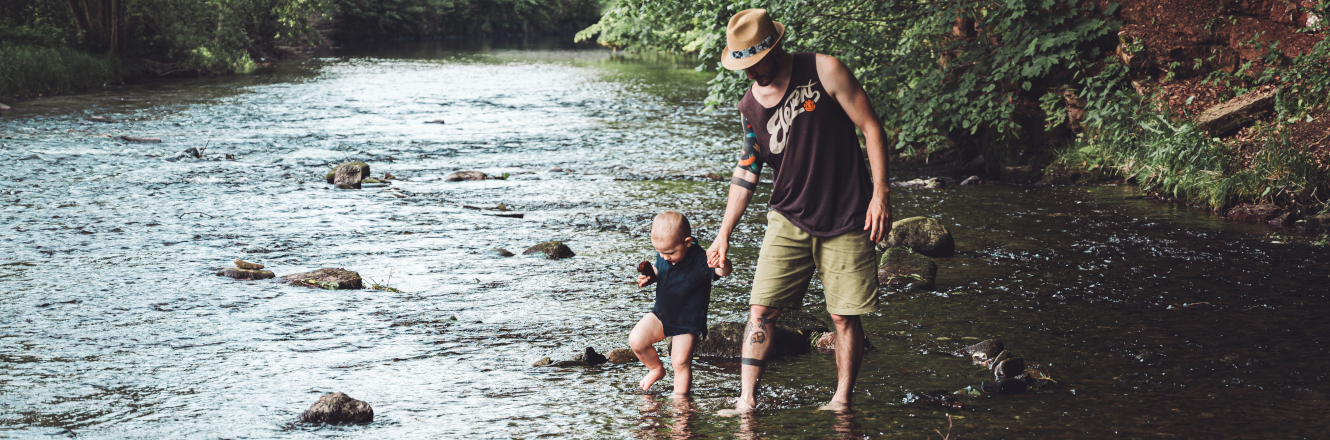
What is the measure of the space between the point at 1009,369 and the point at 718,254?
161 centimetres

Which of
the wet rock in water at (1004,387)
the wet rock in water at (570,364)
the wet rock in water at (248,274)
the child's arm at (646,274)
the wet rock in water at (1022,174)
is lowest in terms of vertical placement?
the wet rock in water at (248,274)

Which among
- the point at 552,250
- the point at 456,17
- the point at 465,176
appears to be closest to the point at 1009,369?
the point at 552,250

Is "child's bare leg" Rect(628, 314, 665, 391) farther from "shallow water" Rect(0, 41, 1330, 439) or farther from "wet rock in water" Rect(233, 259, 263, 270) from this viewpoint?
"wet rock in water" Rect(233, 259, 263, 270)

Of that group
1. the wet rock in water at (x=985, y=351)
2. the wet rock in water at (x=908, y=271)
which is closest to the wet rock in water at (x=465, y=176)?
the wet rock in water at (x=908, y=271)

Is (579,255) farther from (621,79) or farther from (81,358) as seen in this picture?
(621,79)

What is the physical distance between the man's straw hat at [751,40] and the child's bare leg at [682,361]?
49.6 inches

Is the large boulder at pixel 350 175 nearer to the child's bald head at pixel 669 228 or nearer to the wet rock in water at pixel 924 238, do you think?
the wet rock in water at pixel 924 238

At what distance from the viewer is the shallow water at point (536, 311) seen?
442 centimetres

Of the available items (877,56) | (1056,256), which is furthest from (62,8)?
(1056,256)

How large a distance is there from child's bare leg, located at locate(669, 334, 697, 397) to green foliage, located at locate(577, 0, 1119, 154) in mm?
7582

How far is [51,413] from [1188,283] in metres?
6.63

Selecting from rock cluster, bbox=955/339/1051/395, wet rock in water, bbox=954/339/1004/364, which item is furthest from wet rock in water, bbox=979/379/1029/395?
wet rock in water, bbox=954/339/1004/364

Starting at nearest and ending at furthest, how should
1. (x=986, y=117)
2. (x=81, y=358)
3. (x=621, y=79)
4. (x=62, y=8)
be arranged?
(x=81, y=358), (x=986, y=117), (x=62, y=8), (x=621, y=79)

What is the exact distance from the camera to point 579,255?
8.28 m
